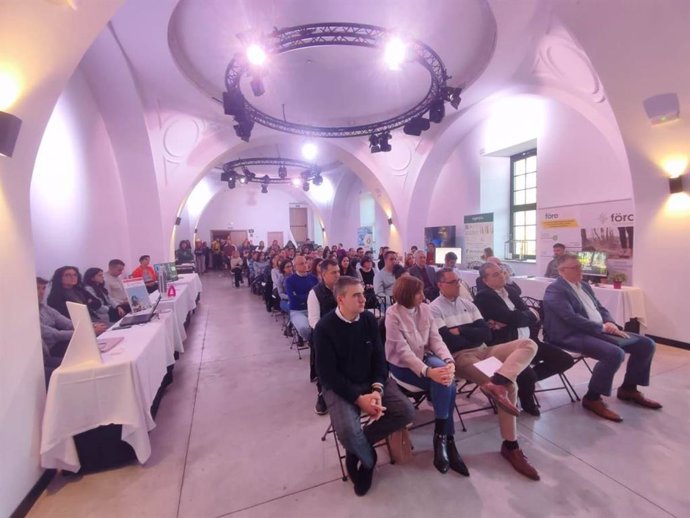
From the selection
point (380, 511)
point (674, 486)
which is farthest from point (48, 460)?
point (674, 486)

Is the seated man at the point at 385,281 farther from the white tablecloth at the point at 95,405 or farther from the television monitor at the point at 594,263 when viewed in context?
the white tablecloth at the point at 95,405

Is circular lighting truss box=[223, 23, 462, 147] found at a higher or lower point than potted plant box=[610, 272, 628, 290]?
higher

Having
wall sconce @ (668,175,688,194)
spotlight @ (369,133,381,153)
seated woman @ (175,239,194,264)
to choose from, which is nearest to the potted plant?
wall sconce @ (668,175,688,194)

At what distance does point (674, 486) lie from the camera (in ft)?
6.46

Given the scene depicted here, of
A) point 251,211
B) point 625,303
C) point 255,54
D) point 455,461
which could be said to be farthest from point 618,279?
point 251,211

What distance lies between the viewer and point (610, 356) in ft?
8.82

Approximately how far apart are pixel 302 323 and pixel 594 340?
2922 millimetres

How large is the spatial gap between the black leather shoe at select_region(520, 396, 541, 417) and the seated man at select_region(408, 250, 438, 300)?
8.64ft

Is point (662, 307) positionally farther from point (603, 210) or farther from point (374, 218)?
point (374, 218)

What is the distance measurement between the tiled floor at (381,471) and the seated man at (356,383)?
0.30 meters

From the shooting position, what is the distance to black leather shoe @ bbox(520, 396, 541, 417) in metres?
2.78

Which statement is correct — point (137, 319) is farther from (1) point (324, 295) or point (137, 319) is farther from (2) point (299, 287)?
(1) point (324, 295)

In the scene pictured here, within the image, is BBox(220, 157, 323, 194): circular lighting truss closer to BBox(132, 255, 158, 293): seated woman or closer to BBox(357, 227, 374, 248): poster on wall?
BBox(357, 227, 374, 248): poster on wall

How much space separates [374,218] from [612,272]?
34.3ft
